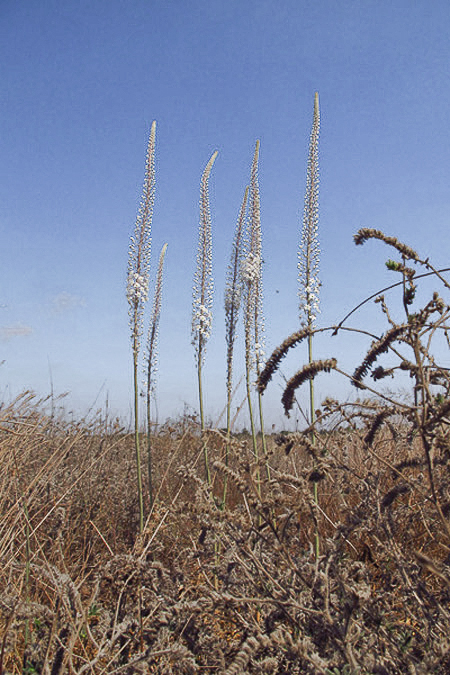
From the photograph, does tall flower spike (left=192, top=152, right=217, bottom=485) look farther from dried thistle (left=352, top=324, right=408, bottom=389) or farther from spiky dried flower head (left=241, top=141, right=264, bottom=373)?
dried thistle (left=352, top=324, right=408, bottom=389)

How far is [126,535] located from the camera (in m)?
5.15

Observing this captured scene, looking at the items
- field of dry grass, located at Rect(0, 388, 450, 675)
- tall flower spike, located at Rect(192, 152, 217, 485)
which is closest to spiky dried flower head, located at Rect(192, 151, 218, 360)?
tall flower spike, located at Rect(192, 152, 217, 485)

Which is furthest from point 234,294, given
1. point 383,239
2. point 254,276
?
point 383,239

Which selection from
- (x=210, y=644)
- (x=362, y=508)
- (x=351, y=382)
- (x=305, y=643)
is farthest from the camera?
(x=362, y=508)

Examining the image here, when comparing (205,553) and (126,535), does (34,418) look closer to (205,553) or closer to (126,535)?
(126,535)

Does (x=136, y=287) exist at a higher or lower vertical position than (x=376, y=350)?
higher

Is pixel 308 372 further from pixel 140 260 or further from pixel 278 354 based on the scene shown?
pixel 140 260

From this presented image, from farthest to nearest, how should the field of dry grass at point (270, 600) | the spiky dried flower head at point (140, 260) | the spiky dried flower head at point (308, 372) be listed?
1. the spiky dried flower head at point (140, 260)
2. the spiky dried flower head at point (308, 372)
3. the field of dry grass at point (270, 600)

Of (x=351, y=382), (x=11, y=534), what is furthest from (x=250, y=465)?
(x=11, y=534)

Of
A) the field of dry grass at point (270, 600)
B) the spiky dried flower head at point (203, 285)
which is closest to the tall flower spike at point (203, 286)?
the spiky dried flower head at point (203, 285)

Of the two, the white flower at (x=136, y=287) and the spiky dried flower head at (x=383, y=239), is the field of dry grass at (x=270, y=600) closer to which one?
the spiky dried flower head at (x=383, y=239)

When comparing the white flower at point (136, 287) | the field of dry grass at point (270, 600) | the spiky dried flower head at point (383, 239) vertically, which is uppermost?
the white flower at point (136, 287)

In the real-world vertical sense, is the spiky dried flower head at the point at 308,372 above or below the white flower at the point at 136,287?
below

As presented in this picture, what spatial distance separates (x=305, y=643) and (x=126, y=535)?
425 centimetres
